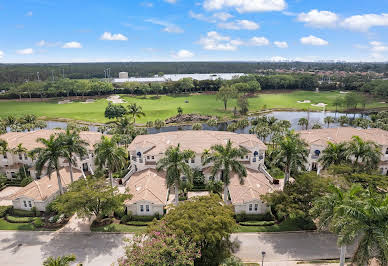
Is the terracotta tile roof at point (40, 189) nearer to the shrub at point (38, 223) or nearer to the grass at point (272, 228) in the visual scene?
the shrub at point (38, 223)

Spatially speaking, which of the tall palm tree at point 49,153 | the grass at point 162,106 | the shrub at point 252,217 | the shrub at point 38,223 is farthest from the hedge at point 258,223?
the grass at point 162,106

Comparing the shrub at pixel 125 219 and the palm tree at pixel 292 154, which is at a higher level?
the palm tree at pixel 292 154

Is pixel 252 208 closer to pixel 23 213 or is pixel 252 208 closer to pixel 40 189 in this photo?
pixel 40 189

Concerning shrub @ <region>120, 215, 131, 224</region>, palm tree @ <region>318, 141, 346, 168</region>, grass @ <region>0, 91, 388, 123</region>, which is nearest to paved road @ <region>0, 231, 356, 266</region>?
shrub @ <region>120, 215, 131, 224</region>

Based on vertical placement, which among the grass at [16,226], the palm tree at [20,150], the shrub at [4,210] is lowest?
the grass at [16,226]

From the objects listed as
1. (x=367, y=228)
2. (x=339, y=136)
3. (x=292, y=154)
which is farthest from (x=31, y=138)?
(x=339, y=136)

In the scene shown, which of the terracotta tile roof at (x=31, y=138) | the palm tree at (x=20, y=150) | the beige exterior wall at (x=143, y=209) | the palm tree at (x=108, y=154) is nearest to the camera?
the beige exterior wall at (x=143, y=209)
